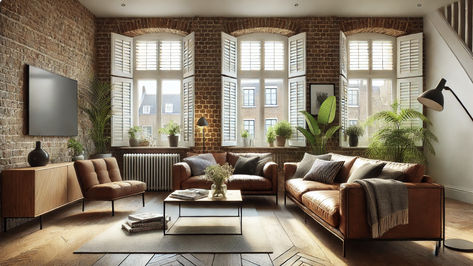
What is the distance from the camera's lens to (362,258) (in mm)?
3006

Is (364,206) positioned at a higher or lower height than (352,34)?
lower

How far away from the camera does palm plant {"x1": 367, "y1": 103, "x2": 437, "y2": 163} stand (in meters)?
6.11

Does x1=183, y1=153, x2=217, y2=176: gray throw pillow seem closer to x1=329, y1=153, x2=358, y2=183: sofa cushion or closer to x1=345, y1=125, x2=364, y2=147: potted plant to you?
x1=329, y1=153, x2=358, y2=183: sofa cushion

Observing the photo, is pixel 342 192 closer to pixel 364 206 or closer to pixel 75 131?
pixel 364 206

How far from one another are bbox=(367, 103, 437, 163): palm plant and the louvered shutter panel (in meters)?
3.53

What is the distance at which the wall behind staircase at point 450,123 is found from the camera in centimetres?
573

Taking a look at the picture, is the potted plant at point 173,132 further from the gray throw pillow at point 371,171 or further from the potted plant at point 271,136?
Answer: the gray throw pillow at point 371,171

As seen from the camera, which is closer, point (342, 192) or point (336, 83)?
point (342, 192)

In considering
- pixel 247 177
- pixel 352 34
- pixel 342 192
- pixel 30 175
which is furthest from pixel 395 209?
pixel 352 34

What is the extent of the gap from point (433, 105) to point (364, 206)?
1.37m

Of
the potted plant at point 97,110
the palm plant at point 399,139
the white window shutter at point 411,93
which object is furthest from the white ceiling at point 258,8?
the palm plant at point 399,139

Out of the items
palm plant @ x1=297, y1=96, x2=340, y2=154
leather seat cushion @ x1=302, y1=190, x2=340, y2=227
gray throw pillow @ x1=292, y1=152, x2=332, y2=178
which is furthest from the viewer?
palm plant @ x1=297, y1=96, x2=340, y2=154

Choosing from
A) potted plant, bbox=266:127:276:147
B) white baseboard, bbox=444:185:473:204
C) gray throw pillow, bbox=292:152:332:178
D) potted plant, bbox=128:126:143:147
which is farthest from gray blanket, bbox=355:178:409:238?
potted plant, bbox=128:126:143:147

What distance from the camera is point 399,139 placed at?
6.07m
